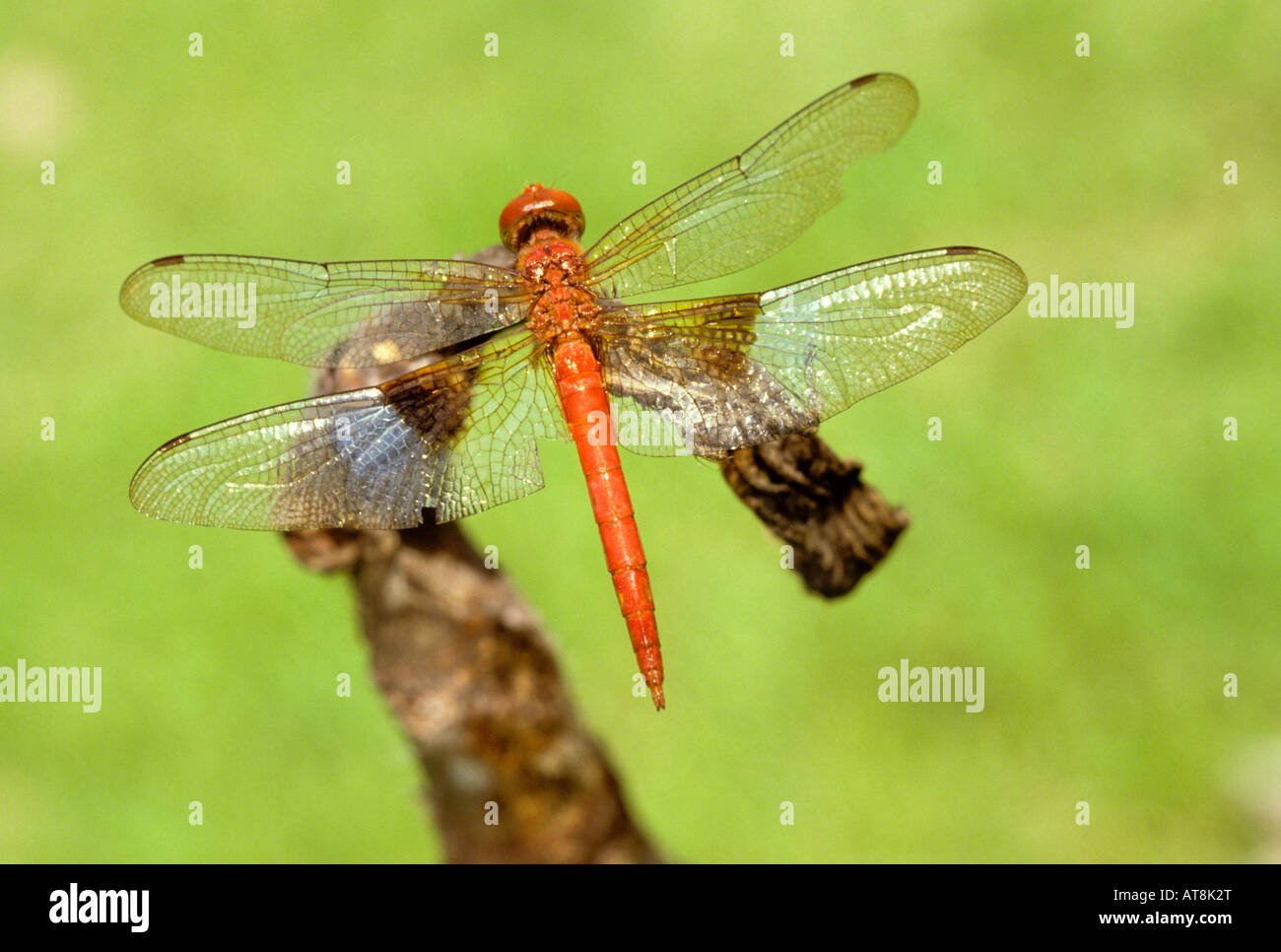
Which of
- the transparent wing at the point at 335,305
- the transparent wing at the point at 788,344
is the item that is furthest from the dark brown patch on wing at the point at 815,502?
the transparent wing at the point at 335,305

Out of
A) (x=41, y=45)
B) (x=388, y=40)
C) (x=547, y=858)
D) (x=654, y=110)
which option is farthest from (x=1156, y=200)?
(x=41, y=45)

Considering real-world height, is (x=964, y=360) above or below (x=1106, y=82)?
below

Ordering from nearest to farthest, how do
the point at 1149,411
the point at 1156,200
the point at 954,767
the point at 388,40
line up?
the point at 954,767, the point at 1149,411, the point at 1156,200, the point at 388,40

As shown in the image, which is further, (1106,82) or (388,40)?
(388,40)

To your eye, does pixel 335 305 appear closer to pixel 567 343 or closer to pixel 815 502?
pixel 567 343

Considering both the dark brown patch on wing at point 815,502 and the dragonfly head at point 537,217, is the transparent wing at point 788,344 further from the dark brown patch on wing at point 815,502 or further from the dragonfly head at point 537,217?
the dragonfly head at point 537,217

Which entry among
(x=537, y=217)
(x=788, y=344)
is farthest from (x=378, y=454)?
(x=788, y=344)

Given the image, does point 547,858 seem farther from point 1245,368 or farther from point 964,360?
point 1245,368

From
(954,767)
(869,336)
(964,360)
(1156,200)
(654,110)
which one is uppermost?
(654,110)
